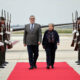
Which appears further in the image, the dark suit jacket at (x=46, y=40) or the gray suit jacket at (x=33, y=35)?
the dark suit jacket at (x=46, y=40)

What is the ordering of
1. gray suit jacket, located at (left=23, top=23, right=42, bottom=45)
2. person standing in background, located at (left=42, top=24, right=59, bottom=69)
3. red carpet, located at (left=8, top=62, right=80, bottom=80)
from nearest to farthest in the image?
red carpet, located at (left=8, top=62, right=80, bottom=80), gray suit jacket, located at (left=23, top=23, right=42, bottom=45), person standing in background, located at (left=42, top=24, right=59, bottom=69)

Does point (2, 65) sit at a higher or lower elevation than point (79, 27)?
lower

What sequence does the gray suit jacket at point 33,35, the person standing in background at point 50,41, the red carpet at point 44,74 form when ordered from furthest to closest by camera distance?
the person standing in background at point 50,41
the gray suit jacket at point 33,35
the red carpet at point 44,74

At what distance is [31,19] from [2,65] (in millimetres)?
2032

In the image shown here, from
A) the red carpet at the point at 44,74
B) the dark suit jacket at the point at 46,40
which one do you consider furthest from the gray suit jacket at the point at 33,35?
the red carpet at the point at 44,74

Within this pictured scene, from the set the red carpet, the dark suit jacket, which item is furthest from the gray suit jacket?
the red carpet

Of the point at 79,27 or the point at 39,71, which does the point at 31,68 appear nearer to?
the point at 39,71

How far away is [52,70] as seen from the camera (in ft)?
41.3

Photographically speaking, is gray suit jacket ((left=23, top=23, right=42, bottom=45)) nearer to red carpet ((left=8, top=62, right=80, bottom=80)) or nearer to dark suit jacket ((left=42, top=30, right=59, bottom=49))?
dark suit jacket ((left=42, top=30, right=59, bottom=49))

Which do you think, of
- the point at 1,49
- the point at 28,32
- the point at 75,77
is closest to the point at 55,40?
the point at 28,32

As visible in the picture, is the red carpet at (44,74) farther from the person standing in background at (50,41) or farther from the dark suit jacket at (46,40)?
the dark suit jacket at (46,40)

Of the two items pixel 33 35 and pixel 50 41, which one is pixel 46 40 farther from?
pixel 33 35

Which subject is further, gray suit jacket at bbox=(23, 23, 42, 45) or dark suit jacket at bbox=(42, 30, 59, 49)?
dark suit jacket at bbox=(42, 30, 59, 49)

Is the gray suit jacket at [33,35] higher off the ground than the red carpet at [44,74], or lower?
higher
